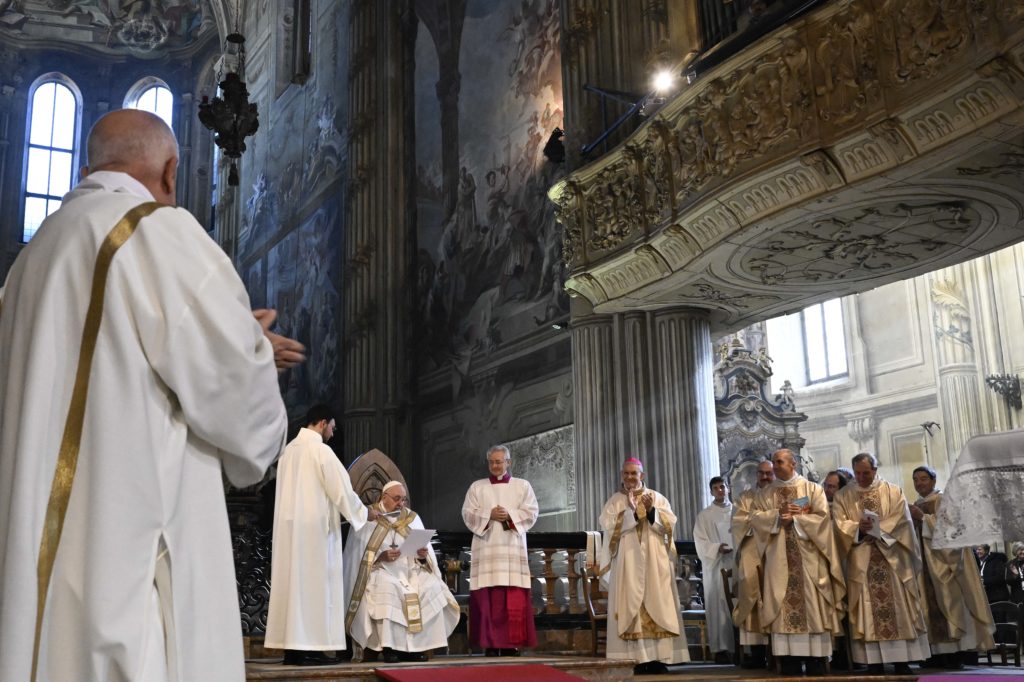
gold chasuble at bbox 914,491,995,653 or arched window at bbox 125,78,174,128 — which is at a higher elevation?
arched window at bbox 125,78,174,128

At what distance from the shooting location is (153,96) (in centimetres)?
2880

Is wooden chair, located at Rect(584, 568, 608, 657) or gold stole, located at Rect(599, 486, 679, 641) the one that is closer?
gold stole, located at Rect(599, 486, 679, 641)

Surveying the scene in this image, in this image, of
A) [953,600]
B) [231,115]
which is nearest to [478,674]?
[953,600]

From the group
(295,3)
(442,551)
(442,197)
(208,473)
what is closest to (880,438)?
(442,197)

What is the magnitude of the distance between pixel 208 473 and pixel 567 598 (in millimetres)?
9833

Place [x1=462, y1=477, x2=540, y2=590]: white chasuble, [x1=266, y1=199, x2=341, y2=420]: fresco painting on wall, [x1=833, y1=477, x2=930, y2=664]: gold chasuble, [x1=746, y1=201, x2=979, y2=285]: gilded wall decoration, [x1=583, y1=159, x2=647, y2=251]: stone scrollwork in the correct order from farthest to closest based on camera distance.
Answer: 1. [x1=266, y1=199, x2=341, y2=420]: fresco painting on wall
2. [x1=583, y1=159, x2=647, y2=251]: stone scrollwork
3. [x1=746, y1=201, x2=979, y2=285]: gilded wall decoration
4. [x1=462, y1=477, x2=540, y2=590]: white chasuble
5. [x1=833, y1=477, x2=930, y2=664]: gold chasuble

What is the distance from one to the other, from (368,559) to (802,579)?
140 inches

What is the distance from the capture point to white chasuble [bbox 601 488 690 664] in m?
9.15

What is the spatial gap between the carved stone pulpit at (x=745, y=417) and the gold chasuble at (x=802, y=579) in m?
5.53

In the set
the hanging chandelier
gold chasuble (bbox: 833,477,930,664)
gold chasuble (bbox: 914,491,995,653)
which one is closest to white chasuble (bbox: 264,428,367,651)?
gold chasuble (bbox: 833,477,930,664)

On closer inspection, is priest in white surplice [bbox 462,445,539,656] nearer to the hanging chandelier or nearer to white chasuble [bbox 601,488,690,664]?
white chasuble [bbox 601,488,690,664]

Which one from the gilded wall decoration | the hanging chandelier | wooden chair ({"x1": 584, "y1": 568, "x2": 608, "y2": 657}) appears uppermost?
the hanging chandelier

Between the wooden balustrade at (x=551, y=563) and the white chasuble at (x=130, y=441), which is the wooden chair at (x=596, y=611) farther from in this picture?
the white chasuble at (x=130, y=441)

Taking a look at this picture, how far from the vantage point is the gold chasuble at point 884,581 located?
8.67 meters
